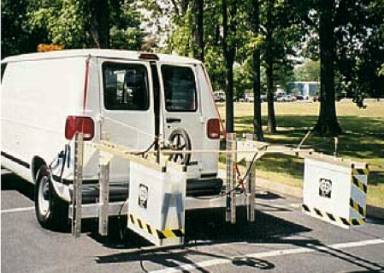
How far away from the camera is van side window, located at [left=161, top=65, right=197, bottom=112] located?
776cm

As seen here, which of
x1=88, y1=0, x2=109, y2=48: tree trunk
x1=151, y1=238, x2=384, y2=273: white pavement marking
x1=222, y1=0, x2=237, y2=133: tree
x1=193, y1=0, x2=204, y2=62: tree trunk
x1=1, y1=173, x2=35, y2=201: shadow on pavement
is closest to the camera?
x1=151, y1=238, x2=384, y2=273: white pavement marking

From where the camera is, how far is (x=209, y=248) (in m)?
7.09

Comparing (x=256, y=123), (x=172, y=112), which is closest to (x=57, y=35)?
(x=256, y=123)

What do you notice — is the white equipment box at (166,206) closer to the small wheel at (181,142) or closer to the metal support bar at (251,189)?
the small wheel at (181,142)

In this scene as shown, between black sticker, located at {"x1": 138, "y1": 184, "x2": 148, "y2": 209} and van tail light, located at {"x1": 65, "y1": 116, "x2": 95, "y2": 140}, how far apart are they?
1403 mm

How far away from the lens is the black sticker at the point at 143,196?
5.92 m

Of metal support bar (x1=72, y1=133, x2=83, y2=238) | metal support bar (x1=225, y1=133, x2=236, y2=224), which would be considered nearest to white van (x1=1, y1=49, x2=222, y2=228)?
metal support bar (x1=72, y1=133, x2=83, y2=238)

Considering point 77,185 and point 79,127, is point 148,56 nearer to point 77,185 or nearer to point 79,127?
point 79,127

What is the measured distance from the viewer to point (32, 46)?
44344mm

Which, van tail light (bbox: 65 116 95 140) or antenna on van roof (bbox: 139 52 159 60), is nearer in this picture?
van tail light (bbox: 65 116 95 140)

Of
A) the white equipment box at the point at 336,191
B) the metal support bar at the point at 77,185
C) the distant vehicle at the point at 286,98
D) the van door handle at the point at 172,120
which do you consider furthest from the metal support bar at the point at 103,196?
the distant vehicle at the point at 286,98

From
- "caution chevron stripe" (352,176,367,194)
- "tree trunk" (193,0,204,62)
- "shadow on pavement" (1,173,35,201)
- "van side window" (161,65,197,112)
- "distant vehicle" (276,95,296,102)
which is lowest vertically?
"shadow on pavement" (1,173,35,201)

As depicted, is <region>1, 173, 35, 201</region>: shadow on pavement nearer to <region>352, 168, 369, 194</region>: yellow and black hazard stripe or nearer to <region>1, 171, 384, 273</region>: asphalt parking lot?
<region>1, 171, 384, 273</region>: asphalt parking lot

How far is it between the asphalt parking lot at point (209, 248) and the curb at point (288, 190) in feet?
1.51
